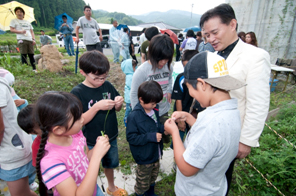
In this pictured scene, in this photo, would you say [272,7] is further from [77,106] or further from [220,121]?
[77,106]

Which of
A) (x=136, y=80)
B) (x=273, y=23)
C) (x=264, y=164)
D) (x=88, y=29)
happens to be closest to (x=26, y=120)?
(x=136, y=80)

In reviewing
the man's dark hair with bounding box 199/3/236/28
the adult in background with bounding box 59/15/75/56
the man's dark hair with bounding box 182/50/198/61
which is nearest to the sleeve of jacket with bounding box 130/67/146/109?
the man's dark hair with bounding box 182/50/198/61

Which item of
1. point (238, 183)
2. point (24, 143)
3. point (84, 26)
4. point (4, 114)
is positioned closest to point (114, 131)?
point (24, 143)

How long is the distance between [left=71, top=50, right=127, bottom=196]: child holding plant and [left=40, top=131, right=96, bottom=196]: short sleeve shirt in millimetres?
415

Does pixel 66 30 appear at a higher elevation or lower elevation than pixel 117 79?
higher

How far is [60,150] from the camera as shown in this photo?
46.4 inches

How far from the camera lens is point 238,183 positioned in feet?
8.07

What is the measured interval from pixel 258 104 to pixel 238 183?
5.46 ft

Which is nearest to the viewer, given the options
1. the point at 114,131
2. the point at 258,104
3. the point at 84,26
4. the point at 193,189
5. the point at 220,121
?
the point at 220,121

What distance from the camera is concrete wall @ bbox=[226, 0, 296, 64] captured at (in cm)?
720

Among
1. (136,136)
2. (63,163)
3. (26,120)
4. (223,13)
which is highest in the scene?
(223,13)

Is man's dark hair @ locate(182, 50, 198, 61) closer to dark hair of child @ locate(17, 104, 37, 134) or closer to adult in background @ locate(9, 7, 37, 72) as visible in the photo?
dark hair of child @ locate(17, 104, 37, 134)

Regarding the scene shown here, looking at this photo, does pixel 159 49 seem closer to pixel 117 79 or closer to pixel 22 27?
pixel 117 79

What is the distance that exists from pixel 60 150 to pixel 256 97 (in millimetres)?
1725
